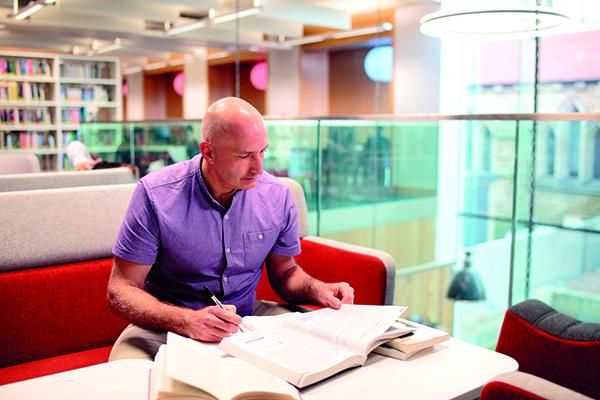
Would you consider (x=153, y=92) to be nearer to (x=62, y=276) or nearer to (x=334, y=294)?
(x=62, y=276)

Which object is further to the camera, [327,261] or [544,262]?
[544,262]

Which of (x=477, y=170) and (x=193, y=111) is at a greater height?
(x=193, y=111)

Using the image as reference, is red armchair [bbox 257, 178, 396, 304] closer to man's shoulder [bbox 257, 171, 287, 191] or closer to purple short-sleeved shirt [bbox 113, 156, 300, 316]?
man's shoulder [bbox 257, 171, 287, 191]

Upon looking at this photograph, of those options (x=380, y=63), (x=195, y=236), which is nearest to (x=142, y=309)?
→ (x=195, y=236)

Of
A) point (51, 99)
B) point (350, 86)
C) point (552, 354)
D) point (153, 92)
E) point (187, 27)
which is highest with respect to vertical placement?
point (187, 27)

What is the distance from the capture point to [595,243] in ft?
33.6

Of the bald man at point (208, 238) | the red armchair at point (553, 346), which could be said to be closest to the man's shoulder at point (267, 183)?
the bald man at point (208, 238)

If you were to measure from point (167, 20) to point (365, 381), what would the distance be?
8.67 m

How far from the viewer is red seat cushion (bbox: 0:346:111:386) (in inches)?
79.1

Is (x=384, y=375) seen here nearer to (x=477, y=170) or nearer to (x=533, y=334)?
(x=533, y=334)

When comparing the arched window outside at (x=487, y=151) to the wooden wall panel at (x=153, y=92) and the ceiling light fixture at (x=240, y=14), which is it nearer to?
the ceiling light fixture at (x=240, y=14)

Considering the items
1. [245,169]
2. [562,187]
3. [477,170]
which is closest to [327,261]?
[245,169]

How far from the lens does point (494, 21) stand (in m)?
2.89

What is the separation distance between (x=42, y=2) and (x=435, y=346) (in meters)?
6.11
